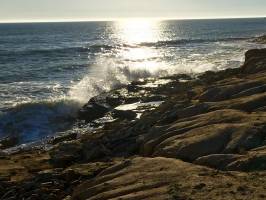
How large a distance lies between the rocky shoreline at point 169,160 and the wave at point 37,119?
3.60m

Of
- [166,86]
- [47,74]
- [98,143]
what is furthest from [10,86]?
[98,143]

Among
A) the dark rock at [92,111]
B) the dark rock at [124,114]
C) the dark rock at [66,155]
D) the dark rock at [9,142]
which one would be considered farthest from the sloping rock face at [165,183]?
the dark rock at [92,111]

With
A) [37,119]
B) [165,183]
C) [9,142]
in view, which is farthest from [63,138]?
[165,183]

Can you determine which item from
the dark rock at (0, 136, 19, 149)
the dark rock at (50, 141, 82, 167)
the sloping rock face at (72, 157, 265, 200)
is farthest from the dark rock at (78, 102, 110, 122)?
the sloping rock face at (72, 157, 265, 200)

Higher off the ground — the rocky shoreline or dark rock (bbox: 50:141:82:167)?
the rocky shoreline

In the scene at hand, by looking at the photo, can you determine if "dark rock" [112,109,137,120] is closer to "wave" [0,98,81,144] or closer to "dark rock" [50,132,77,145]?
"wave" [0,98,81,144]

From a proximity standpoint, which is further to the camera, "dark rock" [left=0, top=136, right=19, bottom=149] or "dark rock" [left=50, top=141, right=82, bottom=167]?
"dark rock" [left=0, top=136, right=19, bottom=149]

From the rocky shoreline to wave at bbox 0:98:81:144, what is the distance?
3595 mm

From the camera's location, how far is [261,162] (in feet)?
30.9

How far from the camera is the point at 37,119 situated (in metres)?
23.8

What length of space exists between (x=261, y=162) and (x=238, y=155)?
2.17 ft

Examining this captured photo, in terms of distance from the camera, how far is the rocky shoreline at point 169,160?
8.80 meters

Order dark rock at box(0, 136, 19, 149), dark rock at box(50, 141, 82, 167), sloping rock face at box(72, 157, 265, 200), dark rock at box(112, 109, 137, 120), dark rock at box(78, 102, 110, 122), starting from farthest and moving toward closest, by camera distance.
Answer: dark rock at box(78, 102, 110, 122), dark rock at box(112, 109, 137, 120), dark rock at box(0, 136, 19, 149), dark rock at box(50, 141, 82, 167), sloping rock face at box(72, 157, 265, 200)

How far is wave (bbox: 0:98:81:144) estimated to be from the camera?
855 inches
